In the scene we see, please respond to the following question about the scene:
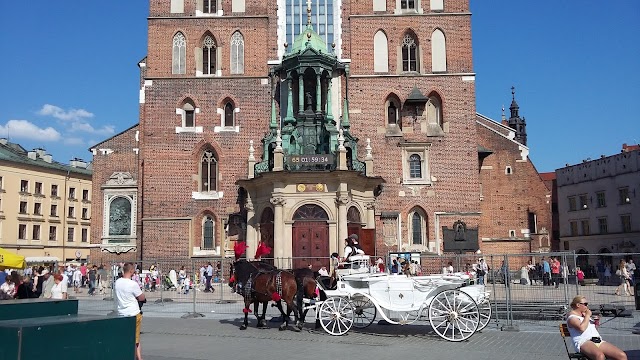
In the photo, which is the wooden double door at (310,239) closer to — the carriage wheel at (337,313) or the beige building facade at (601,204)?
the carriage wheel at (337,313)

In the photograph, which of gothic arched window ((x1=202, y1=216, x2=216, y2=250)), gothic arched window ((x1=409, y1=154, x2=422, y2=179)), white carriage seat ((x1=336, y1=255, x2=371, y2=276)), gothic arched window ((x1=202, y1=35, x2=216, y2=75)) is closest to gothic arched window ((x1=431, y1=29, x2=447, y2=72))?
gothic arched window ((x1=409, y1=154, x2=422, y2=179))

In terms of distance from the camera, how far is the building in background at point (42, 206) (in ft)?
179

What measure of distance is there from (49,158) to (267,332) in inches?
2198

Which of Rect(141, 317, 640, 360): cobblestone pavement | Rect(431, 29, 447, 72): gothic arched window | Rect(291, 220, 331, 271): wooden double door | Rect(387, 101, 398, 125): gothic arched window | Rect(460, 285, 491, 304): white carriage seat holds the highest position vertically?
Rect(431, 29, 447, 72): gothic arched window

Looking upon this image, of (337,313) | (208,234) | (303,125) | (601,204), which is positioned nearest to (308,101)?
(303,125)

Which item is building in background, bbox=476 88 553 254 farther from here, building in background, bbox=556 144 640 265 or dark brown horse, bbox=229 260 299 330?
building in background, bbox=556 144 640 265

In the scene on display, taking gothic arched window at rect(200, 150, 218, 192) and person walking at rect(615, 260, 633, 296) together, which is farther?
gothic arched window at rect(200, 150, 218, 192)

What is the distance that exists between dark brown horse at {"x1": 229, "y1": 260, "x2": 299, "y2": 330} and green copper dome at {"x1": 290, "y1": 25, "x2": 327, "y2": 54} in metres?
17.2

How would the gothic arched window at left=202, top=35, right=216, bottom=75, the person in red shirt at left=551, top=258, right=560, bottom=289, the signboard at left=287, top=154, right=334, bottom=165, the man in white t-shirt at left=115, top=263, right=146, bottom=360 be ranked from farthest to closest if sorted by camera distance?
the gothic arched window at left=202, top=35, right=216, bottom=75 < the signboard at left=287, top=154, right=334, bottom=165 < the person in red shirt at left=551, top=258, right=560, bottom=289 < the man in white t-shirt at left=115, top=263, right=146, bottom=360

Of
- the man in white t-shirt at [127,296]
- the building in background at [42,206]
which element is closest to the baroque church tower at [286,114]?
the man in white t-shirt at [127,296]

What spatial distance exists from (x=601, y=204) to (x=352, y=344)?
162 feet

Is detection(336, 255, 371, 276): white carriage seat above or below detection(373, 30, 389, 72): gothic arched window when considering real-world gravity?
below

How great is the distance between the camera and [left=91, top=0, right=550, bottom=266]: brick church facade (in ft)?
102

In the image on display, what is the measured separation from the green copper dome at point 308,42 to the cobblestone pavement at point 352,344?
18456 mm
